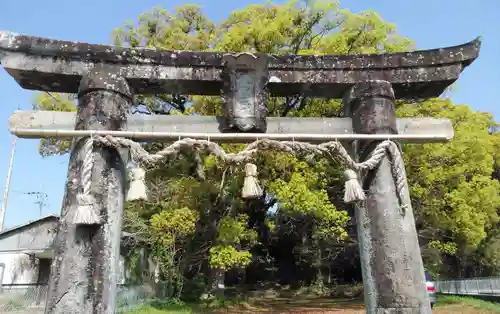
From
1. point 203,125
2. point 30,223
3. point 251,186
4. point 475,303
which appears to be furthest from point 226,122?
point 30,223

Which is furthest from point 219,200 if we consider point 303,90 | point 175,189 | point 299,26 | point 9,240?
point 9,240

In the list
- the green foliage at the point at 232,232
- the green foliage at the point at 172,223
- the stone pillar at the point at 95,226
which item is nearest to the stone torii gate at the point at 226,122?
the stone pillar at the point at 95,226

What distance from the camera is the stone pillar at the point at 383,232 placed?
3439 millimetres

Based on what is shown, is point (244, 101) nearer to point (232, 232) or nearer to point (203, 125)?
point (203, 125)

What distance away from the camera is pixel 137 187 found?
3637mm

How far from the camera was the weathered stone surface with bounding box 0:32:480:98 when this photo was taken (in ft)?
12.5

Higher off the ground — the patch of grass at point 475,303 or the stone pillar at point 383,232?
the stone pillar at point 383,232

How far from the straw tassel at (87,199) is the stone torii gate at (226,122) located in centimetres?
2

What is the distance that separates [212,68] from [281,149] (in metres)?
1.20

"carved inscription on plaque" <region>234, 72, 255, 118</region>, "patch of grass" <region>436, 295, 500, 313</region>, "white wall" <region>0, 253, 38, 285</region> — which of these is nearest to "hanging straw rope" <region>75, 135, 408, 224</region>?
"carved inscription on plaque" <region>234, 72, 255, 118</region>

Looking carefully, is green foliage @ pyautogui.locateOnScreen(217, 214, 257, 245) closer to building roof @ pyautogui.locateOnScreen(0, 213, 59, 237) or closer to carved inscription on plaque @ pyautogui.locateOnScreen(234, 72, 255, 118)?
carved inscription on plaque @ pyautogui.locateOnScreen(234, 72, 255, 118)

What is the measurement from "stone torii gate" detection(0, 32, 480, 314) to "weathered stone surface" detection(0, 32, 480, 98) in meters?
0.01

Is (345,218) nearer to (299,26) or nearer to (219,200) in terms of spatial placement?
(219,200)

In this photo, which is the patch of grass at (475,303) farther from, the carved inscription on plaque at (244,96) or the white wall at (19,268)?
the white wall at (19,268)
